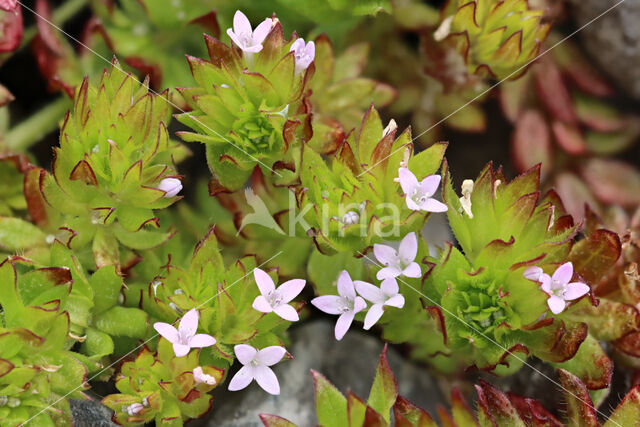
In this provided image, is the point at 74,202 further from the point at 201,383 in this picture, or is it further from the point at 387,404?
the point at 387,404

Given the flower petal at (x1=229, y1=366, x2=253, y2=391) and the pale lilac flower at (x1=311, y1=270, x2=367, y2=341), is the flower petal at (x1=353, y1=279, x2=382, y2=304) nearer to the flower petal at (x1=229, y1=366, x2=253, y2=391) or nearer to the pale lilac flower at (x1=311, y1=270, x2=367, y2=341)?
the pale lilac flower at (x1=311, y1=270, x2=367, y2=341)

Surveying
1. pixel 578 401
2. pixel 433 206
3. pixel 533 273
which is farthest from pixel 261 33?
pixel 578 401

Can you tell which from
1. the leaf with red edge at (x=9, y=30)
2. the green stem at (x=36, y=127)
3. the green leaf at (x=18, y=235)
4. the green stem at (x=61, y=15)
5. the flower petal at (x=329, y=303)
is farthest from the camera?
the green stem at (x=61, y=15)

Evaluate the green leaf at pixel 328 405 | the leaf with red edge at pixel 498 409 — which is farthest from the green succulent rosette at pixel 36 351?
the leaf with red edge at pixel 498 409

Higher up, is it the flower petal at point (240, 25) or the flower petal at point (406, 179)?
the flower petal at point (240, 25)

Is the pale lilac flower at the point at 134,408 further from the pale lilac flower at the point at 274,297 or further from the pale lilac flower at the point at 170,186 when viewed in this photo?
the pale lilac flower at the point at 170,186

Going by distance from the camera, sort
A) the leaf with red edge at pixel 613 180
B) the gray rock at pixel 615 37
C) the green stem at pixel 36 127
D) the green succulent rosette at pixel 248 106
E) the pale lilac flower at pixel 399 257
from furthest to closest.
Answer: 1. the leaf with red edge at pixel 613 180
2. the gray rock at pixel 615 37
3. the green stem at pixel 36 127
4. the green succulent rosette at pixel 248 106
5. the pale lilac flower at pixel 399 257

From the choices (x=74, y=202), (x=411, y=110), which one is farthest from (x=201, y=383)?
(x=411, y=110)
